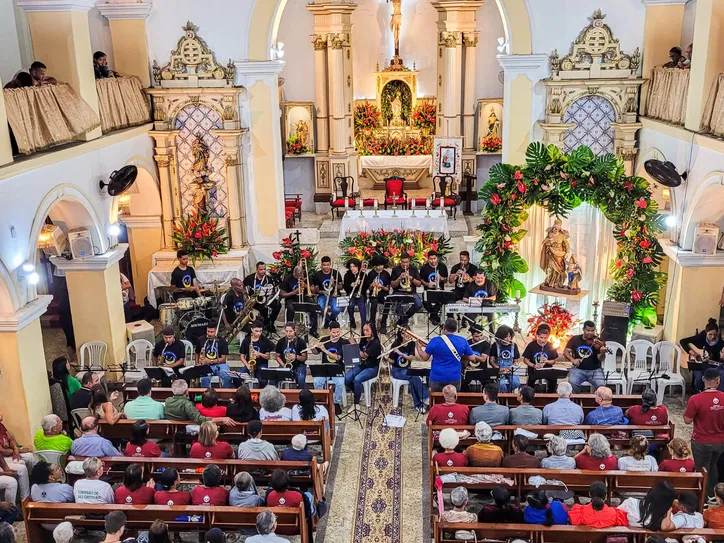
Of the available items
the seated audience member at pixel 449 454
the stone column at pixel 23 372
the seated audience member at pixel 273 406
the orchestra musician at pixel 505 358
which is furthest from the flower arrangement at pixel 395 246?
the seated audience member at pixel 449 454

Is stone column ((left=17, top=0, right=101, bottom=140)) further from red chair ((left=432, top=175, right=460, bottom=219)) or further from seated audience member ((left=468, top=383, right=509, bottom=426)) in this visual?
red chair ((left=432, top=175, right=460, bottom=219))

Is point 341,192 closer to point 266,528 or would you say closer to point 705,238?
point 705,238

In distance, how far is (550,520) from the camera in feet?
26.5

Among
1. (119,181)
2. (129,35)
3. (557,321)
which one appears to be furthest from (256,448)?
(129,35)

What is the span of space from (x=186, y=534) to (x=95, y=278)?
5743 millimetres

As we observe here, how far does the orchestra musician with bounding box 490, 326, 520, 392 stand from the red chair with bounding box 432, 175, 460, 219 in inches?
385

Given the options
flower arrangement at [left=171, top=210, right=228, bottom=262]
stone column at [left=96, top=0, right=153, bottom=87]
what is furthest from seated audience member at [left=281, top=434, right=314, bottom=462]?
stone column at [left=96, top=0, right=153, bottom=87]

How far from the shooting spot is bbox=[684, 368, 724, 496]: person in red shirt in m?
9.81

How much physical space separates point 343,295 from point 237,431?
510 cm

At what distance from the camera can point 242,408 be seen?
35.1 feet

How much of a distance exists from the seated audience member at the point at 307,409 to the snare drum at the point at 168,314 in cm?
540

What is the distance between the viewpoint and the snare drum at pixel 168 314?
1548 centimetres

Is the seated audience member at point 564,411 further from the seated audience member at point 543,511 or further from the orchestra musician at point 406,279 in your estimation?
the orchestra musician at point 406,279

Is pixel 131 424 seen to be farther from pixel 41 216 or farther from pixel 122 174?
pixel 122 174
